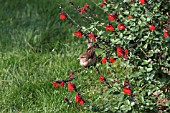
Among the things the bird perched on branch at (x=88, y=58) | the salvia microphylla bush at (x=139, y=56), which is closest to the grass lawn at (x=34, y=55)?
the bird perched on branch at (x=88, y=58)

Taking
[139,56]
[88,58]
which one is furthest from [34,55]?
[139,56]

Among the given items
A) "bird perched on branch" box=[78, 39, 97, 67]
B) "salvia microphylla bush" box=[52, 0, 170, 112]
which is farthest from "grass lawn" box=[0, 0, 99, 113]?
"salvia microphylla bush" box=[52, 0, 170, 112]

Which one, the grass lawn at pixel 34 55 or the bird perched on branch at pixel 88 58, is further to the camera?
the bird perched on branch at pixel 88 58

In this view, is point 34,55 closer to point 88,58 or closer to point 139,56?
point 88,58

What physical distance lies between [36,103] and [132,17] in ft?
3.78

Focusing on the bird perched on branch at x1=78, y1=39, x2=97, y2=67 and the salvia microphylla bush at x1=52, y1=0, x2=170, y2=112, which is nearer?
the salvia microphylla bush at x1=52, y1=0, x2=170, y2=112

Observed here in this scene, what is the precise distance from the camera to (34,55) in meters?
4.27

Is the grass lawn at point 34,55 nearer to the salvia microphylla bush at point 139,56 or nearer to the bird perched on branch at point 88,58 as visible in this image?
the bird perched on branch at point 88,58

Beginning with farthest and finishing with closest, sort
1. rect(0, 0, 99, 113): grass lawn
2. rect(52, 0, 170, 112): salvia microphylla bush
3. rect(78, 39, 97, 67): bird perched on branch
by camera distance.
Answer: rect(78, 39, 97, 67): bird perched on branch → rect(0, 0, 99, 113): grass lawn → rect(52, 0, 170, 112): salvia microphylla bush

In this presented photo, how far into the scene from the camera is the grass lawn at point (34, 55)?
3420 millimetres

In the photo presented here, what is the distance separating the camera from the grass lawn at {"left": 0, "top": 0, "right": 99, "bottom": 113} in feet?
11.2

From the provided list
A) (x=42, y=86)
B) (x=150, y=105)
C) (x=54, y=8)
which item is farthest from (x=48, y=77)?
(x=54, y=8)

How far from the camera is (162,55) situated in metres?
2.86

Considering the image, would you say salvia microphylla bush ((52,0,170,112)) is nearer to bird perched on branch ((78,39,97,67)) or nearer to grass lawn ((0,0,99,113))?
grass lawn ((0,0,99,113))
